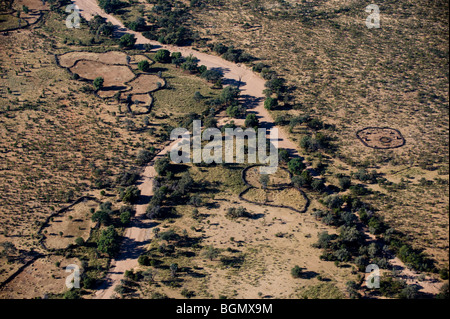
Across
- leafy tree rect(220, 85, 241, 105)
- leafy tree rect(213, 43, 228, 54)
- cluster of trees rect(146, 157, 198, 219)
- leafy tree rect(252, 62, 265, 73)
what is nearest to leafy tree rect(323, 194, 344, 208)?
cluster of trees rect(146, 157, 198, 219)

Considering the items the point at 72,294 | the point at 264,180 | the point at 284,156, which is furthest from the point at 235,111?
the point at 72,294

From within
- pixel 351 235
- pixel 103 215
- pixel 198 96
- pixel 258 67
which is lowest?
pixel 351 235

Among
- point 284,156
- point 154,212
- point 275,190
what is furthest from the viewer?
point 284,156

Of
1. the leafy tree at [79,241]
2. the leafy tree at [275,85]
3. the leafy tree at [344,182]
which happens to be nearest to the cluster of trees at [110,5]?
the leafy tree at [275,85]

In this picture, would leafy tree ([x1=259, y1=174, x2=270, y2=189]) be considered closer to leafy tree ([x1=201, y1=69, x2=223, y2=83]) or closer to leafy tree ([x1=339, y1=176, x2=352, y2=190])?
leafy tree ([x1=339, y1=176, x2=352, y2=190])

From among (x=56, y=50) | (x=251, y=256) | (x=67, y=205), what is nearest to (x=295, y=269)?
(x=251, y=256)

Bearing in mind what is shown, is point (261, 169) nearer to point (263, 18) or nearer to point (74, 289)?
point (74, 289)

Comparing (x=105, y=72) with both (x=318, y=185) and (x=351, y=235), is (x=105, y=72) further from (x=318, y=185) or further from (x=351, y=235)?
Answer: (x=351, y=235)

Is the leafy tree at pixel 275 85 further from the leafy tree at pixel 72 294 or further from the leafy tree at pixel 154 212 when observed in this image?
the leafy tree at pixel 72 294
